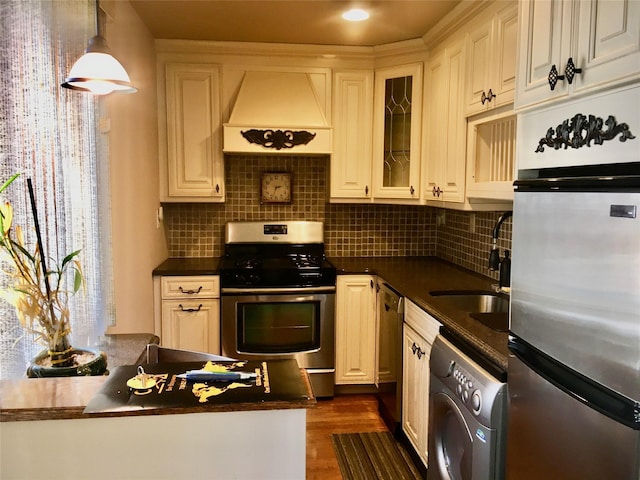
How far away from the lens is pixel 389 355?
10.5 ft

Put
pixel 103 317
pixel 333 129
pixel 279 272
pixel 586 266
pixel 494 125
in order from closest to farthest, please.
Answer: pixel 586 266
pixel 103 317
pixel 494 125
pixel 279 272
pixel 333 129

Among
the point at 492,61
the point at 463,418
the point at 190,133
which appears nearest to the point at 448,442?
the point at 463,418

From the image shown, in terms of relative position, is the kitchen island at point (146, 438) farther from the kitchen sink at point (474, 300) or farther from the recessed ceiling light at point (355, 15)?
the recessed ceiling light at point (355, 15)

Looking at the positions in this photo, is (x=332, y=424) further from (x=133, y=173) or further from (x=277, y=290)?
(x=133, y=173)

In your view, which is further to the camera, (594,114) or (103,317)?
(103,317)

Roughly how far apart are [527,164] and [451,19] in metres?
1.70

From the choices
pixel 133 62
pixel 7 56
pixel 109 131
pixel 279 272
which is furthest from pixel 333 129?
pixel 7 56

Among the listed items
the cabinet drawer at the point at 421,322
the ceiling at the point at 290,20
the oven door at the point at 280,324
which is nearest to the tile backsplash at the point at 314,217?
the oven door at the point at 280,324

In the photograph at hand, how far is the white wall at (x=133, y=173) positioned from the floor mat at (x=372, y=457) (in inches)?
53.7

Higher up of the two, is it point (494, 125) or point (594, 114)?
point (494, 125)

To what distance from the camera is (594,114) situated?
126 centimetres

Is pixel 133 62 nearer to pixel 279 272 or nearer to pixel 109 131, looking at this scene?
pixel 109 131

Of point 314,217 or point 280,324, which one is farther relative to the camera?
point 314,217

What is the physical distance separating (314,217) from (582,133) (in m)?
2.87
